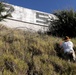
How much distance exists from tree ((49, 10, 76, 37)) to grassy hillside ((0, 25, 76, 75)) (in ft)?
12.0

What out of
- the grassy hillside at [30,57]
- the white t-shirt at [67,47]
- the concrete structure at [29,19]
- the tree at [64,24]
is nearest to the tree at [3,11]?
the concrete structure at [29,19]

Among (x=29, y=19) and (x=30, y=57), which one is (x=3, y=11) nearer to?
(x=29, y=19)

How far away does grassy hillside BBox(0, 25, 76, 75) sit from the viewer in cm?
1394

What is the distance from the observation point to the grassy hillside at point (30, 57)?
13.9m

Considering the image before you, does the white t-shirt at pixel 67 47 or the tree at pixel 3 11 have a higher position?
the tree at pixel 3 11

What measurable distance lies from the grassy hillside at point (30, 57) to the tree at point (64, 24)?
366 cm

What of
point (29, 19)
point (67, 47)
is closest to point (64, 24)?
point (29, 19)

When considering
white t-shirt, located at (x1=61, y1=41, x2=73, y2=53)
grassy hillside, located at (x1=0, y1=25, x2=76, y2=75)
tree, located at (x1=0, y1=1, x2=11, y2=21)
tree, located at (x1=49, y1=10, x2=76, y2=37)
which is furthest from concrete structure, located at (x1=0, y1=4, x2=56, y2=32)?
white t-shirt, located at (x1=61, y1=41, x2=73, y2=53)

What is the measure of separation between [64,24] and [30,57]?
23.5ft

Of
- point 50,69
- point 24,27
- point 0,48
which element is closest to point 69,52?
point 50,69

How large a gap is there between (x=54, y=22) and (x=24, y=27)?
2.16 meters

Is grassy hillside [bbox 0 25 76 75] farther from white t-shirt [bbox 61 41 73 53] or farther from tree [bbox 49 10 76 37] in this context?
tree [bbox 49 10 76 37]

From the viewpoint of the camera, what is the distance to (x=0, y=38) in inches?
646

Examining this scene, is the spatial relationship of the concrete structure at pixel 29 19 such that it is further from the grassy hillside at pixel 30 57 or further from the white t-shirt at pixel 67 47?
the white t-shirt at pixel 67 47
